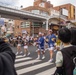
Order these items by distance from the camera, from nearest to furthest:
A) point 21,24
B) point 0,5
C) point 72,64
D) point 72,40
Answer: point 72,64
point 72,40
point 0,5
point 21,24

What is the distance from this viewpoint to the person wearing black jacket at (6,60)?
114cm

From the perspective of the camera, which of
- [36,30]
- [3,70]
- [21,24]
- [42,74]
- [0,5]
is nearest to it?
[3,70]

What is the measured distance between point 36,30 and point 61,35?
120ft

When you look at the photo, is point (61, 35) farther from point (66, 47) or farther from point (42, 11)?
point (42, 11)

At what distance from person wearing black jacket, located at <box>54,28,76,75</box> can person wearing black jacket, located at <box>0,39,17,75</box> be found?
38.5 inches

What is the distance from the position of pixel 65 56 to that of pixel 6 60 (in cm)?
110

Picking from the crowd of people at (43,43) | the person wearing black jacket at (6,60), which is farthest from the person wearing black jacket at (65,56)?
the crowd of people at (43,43)

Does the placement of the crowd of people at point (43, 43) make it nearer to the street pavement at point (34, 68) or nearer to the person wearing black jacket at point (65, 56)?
the street pavement at point (34, 68)

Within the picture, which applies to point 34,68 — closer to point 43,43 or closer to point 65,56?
point 43,43

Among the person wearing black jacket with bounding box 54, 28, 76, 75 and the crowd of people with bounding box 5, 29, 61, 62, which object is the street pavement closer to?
the crowd of people with bounding box 5, 29, 61, 62

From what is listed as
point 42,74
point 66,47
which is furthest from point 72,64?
point 42,74

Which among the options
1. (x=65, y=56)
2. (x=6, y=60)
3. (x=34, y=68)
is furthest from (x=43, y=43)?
(x=6, y=60)

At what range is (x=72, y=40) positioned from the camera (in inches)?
88.0

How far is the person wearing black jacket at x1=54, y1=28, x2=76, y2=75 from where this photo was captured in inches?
82.7
